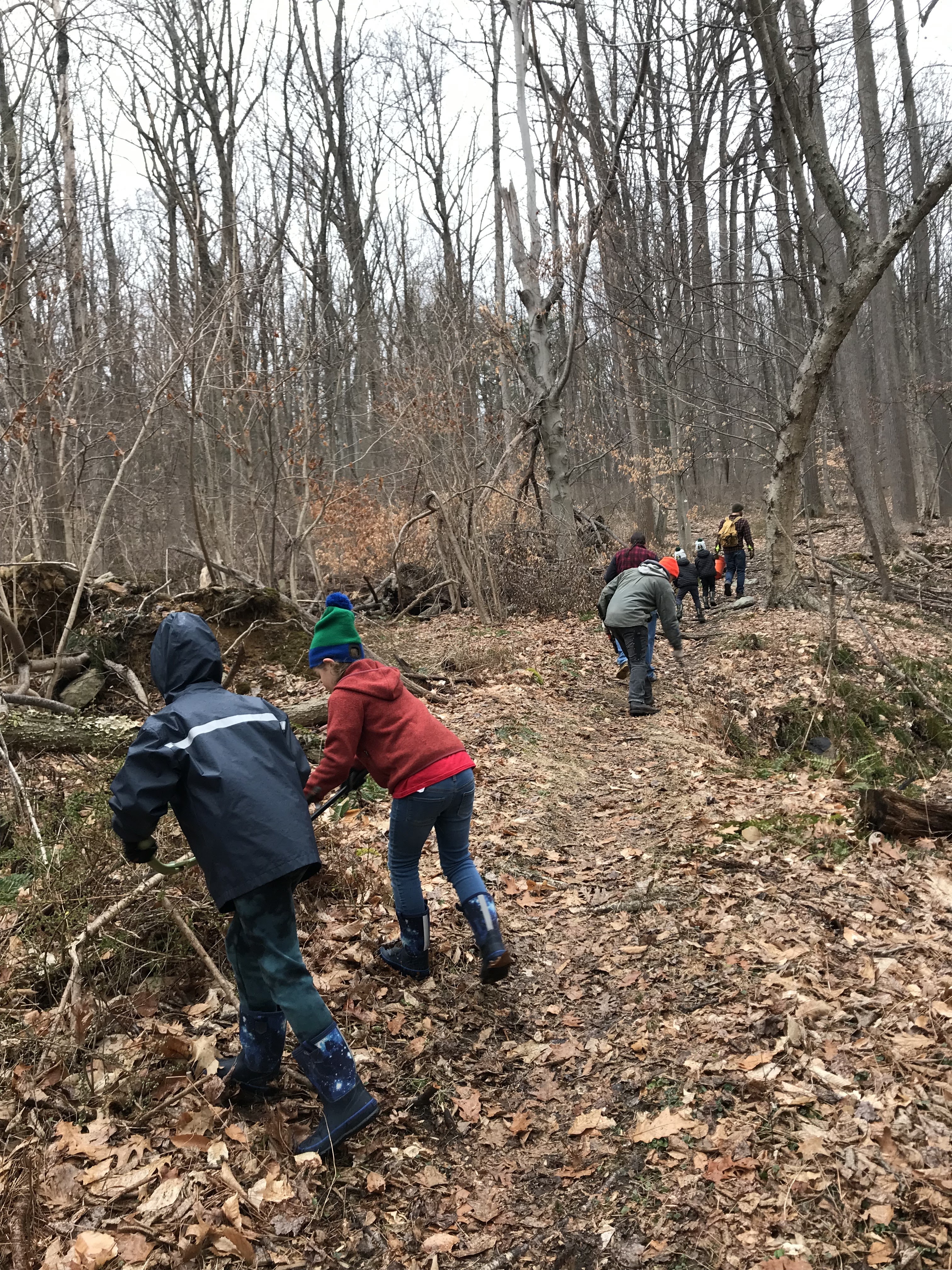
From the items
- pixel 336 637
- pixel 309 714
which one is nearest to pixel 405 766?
pixel 336 637

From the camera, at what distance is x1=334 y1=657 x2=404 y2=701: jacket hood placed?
148 inches

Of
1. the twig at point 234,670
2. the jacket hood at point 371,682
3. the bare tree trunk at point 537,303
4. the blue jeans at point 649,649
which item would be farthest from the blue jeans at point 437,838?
the bare tree trunk at point 537,303

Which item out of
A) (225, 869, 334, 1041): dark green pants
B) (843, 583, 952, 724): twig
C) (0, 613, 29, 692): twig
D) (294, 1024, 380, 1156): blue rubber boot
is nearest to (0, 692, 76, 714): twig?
(0, 613, 29, 692): twig

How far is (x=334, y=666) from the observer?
3854mm

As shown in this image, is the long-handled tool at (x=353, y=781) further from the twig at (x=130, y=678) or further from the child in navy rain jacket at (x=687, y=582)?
the child in navy rain jacket at (x=687, y=582)

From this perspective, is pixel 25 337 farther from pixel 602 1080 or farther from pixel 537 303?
pixel 602 1080

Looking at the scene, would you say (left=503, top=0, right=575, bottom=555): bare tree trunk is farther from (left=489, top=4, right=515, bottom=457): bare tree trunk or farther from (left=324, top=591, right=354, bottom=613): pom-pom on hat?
(left=324, top=591, right=354, bottom=613): pom-pom on hat

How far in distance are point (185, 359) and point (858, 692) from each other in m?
7.57

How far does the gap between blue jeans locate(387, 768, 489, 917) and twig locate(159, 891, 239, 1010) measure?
0.85 meters

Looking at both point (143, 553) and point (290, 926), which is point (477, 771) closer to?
point (290, 926)

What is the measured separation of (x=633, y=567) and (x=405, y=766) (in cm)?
611

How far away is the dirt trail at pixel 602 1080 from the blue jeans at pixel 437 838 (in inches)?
19.6

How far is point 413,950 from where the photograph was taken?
13.5ft

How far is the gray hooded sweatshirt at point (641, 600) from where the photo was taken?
8.77 meters
